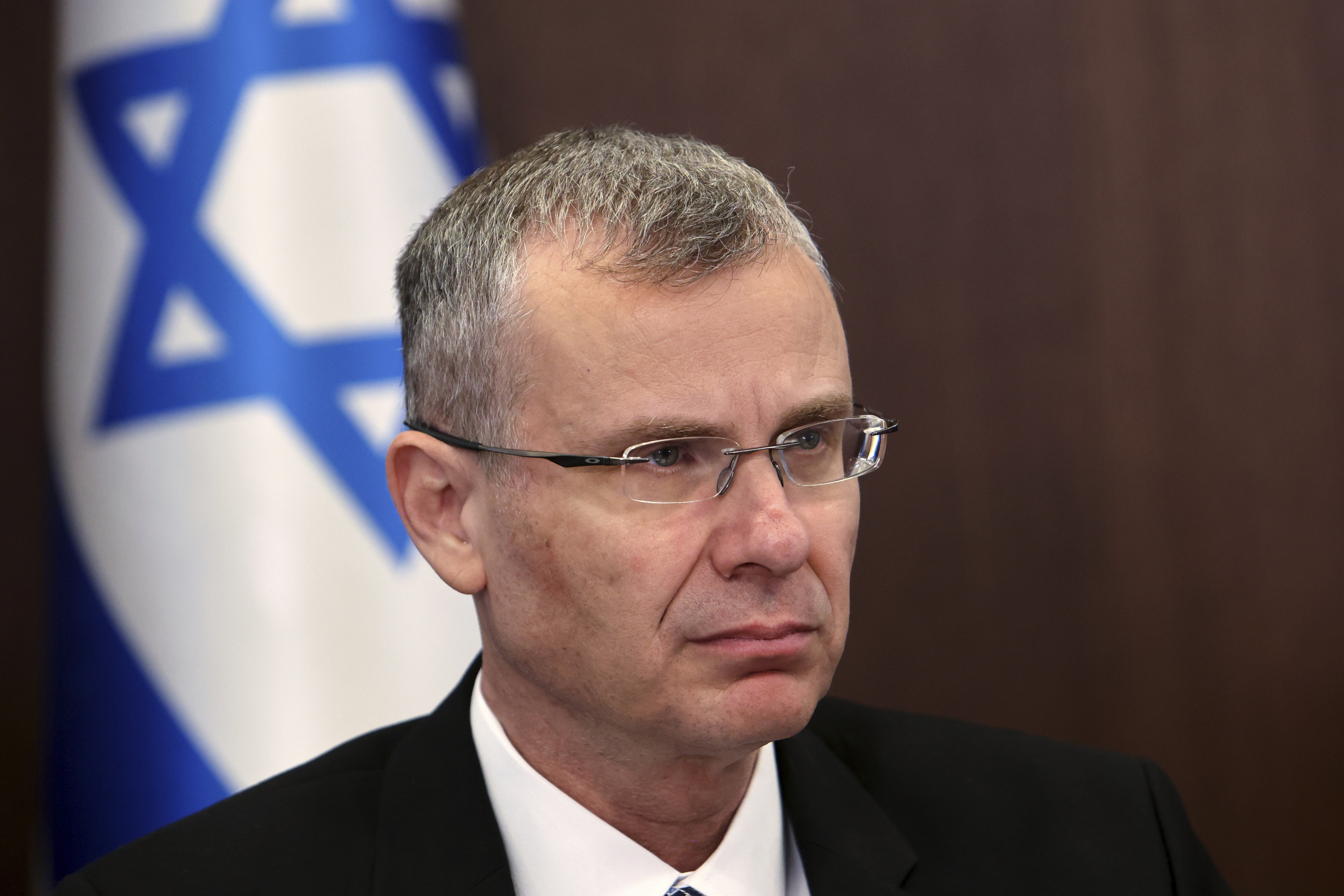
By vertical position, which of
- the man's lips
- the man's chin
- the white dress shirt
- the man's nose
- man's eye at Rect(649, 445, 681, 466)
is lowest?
the white dress shirt

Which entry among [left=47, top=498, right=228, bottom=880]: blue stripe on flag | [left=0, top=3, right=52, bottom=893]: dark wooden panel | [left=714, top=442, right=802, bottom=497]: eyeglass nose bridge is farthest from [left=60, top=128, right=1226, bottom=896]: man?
[left=0, top=3, right=52, bottom=893]: dark wooden panel

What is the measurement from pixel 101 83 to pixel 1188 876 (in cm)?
225

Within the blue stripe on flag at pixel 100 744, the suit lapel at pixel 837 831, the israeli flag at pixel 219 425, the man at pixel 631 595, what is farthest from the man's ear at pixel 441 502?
the blue stripe on flag at pixel 100 744

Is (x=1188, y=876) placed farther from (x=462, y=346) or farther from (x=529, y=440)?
(x=462, y=346)

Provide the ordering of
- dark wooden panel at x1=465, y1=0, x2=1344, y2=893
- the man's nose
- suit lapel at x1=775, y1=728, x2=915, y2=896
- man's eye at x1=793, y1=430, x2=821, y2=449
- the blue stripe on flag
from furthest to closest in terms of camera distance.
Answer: dark wooden panel at x1=465, y1=0, x2=1344, y2=893, the blue stripe on flag, suit lapel at x1=775, y1=728, x2=915, y2=896, man's eye at x1=793, y1=430, x2=821, y2=449, the man's nose

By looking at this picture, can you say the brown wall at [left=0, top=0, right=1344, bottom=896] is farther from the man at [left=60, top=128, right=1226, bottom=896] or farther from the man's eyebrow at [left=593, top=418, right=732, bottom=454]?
the man's eyebrow at [left=593, top=418, right=732, bottom=454]

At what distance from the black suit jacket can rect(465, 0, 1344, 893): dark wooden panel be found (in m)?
0.96

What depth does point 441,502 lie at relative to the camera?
1529 mm

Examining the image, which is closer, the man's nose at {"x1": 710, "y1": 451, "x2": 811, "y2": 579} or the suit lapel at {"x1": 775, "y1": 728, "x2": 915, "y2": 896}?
the man's nose at {"x1": 710, "y1": 451, "x2": 811, "y2": 579}

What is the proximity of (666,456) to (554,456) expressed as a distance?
0.12 meters

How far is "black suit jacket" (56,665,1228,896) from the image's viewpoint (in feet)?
4.80

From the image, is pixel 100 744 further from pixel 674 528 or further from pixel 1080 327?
pixel 1080 327

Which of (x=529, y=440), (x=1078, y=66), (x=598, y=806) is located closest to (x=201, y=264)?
(x=529, y=440)

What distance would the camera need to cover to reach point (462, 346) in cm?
148
